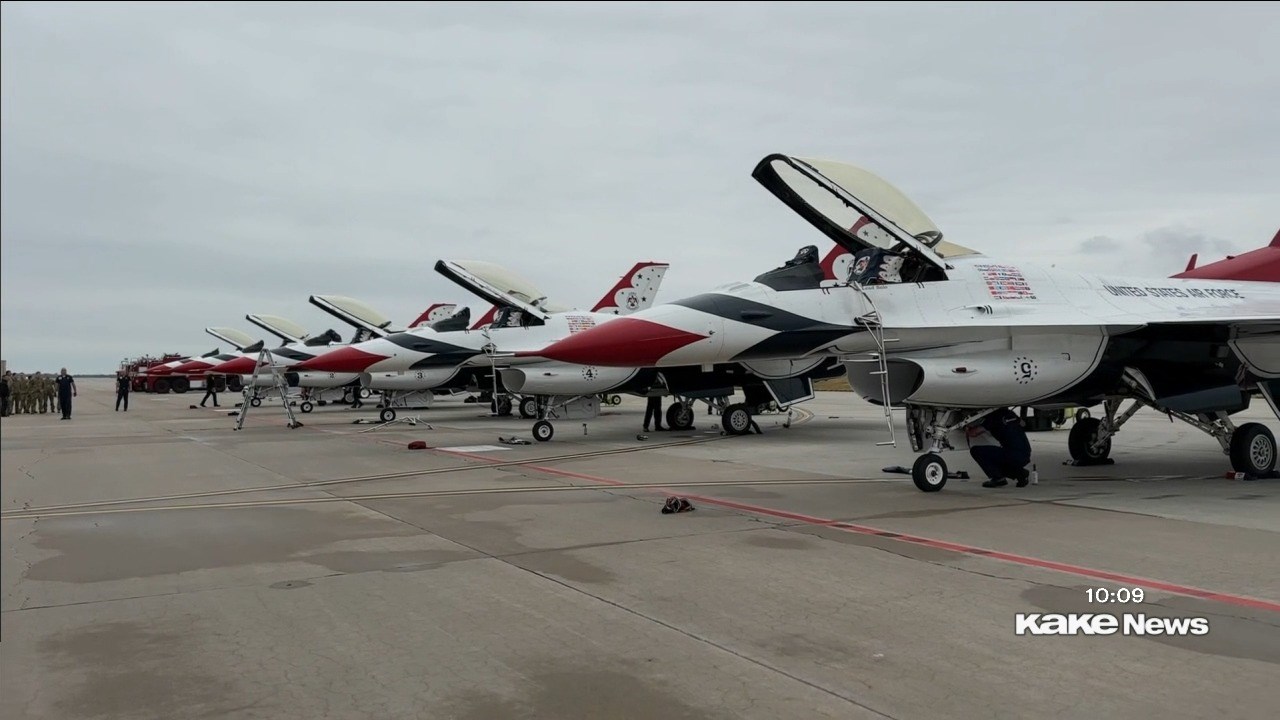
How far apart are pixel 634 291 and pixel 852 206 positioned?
13132mm

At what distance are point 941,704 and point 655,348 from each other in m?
7.41

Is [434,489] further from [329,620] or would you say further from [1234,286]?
[1234,286]

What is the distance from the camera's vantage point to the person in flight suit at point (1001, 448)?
1005 cm

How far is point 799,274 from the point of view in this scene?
35.5 feet

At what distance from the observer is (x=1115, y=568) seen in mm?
5953

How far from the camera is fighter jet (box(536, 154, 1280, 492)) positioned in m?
9.73

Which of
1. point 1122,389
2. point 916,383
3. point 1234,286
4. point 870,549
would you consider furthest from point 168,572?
point 1234,286

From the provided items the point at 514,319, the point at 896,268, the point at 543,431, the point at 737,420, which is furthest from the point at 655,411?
the point at 896,268

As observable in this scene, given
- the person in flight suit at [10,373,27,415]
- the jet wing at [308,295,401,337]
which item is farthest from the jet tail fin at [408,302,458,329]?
the person in flight suit at [10,373,27,415]

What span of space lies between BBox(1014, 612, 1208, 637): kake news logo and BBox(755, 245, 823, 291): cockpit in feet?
20.5

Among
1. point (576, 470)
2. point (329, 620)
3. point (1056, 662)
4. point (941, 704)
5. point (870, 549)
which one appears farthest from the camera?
point (576, 470)
